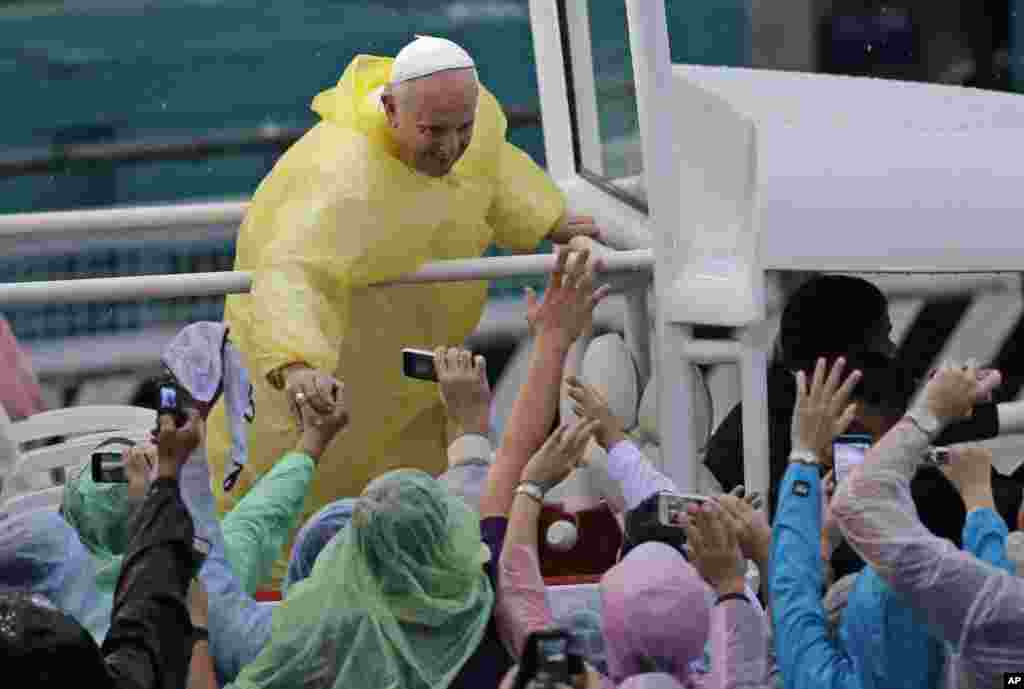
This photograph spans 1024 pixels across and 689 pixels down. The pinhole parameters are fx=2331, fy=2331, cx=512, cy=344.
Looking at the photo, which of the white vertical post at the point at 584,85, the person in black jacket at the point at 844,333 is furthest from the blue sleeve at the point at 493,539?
the white vertical post at the point at 584,85

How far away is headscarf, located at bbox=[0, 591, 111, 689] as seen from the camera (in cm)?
211

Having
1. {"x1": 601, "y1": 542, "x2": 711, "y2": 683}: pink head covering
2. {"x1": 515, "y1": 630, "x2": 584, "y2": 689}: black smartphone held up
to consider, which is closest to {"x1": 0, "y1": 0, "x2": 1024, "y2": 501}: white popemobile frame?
{"x1": 601, "y1": 542, "x2": 711, "y2": 683}: pink head covering

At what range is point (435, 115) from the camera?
3.55 metres

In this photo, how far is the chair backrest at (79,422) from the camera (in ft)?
13.6

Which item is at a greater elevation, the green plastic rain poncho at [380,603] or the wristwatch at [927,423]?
the wristwatch at [927,423]

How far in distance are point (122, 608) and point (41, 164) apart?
7412mm

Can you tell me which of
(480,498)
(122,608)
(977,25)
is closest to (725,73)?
(480,498)

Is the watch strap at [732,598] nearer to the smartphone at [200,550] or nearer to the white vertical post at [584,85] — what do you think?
the smartphone at [200,550]

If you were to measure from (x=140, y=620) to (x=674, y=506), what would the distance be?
27.3 inches

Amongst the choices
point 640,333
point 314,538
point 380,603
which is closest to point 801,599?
point 380,603

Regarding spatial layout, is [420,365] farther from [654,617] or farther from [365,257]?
[654,617]

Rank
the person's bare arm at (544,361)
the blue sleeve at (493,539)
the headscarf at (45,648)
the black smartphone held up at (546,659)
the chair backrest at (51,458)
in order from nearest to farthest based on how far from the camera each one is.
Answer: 1. the headscarf at (45,648)
2. the black smartphone held up at (546,659)
3. the blue sleeve at (493,539)
4. the person's bare arm at (544,361)
5. the chair backrest at (51,458)

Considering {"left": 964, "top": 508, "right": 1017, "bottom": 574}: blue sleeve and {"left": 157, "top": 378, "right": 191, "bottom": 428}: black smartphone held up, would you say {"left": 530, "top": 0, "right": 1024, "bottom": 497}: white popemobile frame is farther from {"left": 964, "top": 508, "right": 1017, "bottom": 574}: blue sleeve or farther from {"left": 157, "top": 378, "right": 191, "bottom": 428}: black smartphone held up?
{"left": 157, "top": 378, "right": 191, "bottom": 428}: black smartphone held up

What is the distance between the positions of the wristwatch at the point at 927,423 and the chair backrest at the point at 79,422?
1.84 meters
